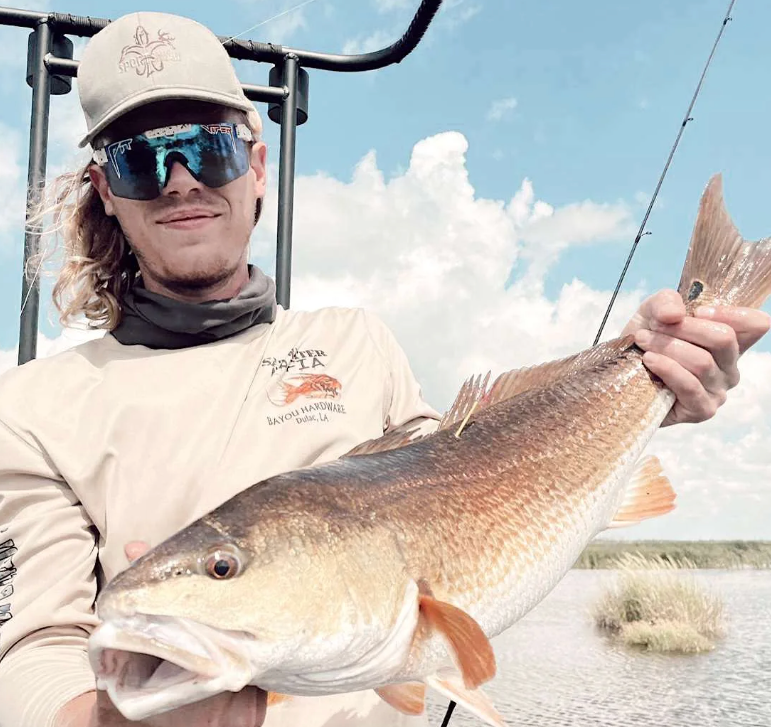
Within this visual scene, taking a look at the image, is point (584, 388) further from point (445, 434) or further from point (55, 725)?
point (55, 725)

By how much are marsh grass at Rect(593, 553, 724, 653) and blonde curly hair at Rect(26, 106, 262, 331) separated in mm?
17110

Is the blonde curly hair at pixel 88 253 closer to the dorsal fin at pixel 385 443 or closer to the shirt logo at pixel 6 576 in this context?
the shirt logo at pixel 6 576

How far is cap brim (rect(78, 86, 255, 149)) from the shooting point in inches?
118

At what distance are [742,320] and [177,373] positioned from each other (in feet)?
7.18

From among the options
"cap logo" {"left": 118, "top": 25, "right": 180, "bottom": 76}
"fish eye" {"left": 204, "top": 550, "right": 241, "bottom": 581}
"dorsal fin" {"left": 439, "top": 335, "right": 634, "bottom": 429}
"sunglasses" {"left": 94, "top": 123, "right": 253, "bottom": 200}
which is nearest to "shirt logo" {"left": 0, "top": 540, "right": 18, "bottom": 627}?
"fish eye" {"left": 204, "top": 550, "right": 241, "bottom": 581}

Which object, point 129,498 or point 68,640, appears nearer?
point 68,640

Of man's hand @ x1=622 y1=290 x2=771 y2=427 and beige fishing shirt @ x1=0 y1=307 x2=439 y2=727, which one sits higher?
man's hand @ x1=622 y1=290 x2=771 y2=427

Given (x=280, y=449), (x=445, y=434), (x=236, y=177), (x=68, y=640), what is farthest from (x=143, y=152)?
(x=68, y=640)

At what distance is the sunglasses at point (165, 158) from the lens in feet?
10.0

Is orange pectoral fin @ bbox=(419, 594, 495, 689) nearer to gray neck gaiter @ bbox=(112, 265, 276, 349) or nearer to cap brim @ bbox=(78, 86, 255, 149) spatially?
gray neck gaiter @ bbox=(112, 265, 276, 349)

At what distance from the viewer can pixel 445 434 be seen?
271 cm

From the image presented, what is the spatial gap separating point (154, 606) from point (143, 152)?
1.95 metres

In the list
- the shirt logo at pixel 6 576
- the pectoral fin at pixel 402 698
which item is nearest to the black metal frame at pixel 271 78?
the shirt logo at pixel 6 576

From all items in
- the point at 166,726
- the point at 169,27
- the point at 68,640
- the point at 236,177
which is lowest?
the point at 68,640
